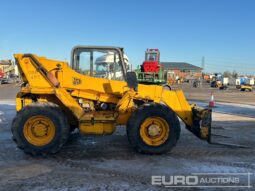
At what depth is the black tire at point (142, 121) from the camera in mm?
6598

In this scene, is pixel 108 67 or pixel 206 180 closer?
pixel 206 180

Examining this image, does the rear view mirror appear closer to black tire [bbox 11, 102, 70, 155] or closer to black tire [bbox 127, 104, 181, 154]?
black tire [bbox 127, 104, 181, 154]

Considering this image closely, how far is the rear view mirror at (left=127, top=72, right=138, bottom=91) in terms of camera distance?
6.73m

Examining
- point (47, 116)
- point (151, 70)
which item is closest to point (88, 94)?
point (47, 116)

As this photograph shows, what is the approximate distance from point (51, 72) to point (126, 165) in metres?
2.64

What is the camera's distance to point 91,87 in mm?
7078

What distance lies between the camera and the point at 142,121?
21.7 feet

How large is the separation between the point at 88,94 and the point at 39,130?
1.34 m

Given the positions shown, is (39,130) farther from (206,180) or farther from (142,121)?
(206,180)

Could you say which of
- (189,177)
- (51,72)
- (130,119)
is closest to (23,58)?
(51,72)

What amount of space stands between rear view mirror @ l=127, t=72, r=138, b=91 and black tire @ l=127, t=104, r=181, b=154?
50 cm

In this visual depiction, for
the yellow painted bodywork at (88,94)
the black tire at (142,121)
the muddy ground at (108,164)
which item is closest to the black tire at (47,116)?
the muddy ground at (108,164)

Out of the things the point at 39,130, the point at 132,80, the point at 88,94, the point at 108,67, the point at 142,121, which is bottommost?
the point at 39,130

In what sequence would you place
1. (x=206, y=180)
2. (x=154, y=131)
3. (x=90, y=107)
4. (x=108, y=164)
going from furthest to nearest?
(x=90, y=107), (x=154, y=131), (x=108, y=164), (x=206, y=180)
